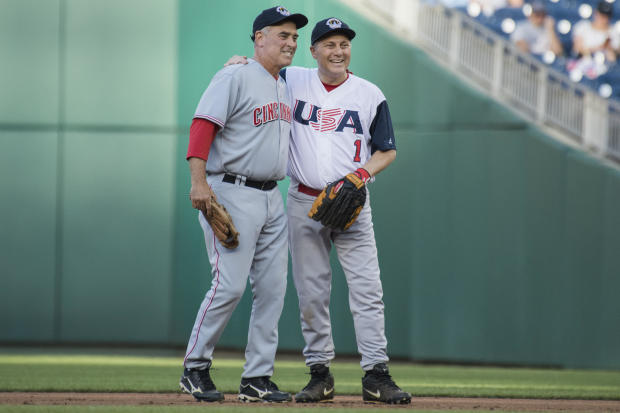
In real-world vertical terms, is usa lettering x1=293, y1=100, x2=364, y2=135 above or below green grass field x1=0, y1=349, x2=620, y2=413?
above

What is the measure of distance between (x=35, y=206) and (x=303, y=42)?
11.5 feet

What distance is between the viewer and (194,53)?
9.32 meters

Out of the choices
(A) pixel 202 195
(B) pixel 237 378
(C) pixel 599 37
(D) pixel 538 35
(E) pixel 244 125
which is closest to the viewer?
(A) pixel 202 195

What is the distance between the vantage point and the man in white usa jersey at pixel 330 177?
14.5ft

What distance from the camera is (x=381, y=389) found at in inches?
169

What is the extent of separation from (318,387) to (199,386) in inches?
26.1

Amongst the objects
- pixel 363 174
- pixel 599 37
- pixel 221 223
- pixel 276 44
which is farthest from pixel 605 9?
pixel 221 223

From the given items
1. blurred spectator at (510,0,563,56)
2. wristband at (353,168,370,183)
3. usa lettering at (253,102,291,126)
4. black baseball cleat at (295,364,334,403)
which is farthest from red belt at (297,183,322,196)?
blurred spectator at (510,0,563,56)

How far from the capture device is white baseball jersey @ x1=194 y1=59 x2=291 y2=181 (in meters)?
4.16

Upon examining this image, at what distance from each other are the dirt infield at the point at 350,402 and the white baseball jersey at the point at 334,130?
1.26 metres

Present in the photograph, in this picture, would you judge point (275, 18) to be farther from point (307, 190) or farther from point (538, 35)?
point (538, 35)

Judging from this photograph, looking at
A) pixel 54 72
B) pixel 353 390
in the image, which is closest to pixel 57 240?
pixel 54 72

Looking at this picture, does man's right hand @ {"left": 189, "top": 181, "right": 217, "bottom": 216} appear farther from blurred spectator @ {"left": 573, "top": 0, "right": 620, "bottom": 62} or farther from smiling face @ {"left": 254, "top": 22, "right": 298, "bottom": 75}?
blurred spectator @ {"left": 573, "top": 0, "right": 620, "bottom": 62}

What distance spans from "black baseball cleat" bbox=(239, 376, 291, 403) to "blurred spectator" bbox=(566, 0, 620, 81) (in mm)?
7591
